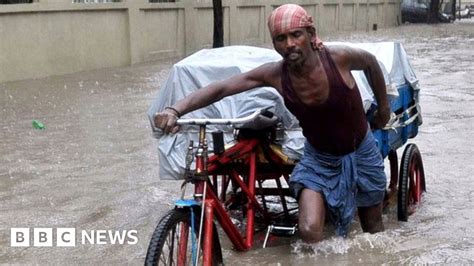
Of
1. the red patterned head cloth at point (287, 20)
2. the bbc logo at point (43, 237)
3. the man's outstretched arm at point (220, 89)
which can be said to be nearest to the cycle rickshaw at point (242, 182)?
the man's outstretched arm at point (220, 89)

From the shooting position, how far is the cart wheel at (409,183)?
6.05 m

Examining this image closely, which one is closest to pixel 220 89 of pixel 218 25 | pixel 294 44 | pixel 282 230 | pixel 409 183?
pixel 294 44

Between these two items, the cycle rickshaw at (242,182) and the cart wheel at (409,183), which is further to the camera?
the cart wheel at (409,183)

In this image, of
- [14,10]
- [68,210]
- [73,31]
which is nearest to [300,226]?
[68,210]

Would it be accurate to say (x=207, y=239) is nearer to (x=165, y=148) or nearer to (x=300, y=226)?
(x=300, y=226)

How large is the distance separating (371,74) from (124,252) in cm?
224

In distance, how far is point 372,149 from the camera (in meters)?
4.75

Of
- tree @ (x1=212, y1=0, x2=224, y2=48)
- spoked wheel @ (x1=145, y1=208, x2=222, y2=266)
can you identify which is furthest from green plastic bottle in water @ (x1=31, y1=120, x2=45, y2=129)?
tree @ (x1=212, y1=0, x2=224, y2=48)

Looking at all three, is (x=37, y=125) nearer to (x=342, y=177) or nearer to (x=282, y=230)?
(x=282, y=230)

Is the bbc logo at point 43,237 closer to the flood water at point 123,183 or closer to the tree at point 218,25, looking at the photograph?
the flood water at point 123,183

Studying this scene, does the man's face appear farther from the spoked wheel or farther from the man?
the spoked wheel

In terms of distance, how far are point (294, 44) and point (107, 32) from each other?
16.4m

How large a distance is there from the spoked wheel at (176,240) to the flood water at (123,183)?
40.1 inches

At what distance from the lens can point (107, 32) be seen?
786 inches
